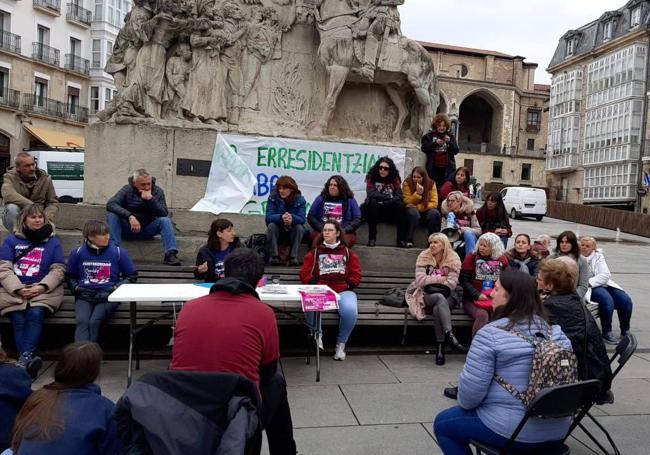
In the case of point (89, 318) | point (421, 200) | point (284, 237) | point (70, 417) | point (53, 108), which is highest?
point (53, 108)

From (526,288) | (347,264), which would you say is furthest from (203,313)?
(347,264)

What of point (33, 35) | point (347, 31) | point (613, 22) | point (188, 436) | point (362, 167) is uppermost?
point (613, 22)

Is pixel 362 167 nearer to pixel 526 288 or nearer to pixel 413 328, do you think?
pixel 413 328

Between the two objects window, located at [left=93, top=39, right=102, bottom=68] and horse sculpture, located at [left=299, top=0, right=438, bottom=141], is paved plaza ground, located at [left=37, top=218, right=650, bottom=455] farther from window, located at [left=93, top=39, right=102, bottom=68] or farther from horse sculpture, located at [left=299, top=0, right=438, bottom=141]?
window, located at [left=93, top=39, right=102, bottom=68]

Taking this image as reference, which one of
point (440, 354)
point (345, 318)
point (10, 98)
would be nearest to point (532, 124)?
point (10, 98)

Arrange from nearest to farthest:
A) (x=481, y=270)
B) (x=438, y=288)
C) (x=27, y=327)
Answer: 1. (x=27, y=327)
2. (x=438, y=288)
3. (x=481, y=270)

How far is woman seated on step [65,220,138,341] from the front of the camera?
551 centimetres

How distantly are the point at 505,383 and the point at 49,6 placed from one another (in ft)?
140

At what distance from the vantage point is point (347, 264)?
21.0 ft

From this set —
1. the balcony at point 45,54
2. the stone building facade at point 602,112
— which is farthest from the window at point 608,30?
the balcony at point 45,54

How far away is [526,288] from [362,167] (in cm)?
642

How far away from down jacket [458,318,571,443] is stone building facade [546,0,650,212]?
145 ft

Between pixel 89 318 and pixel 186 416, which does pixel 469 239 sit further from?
pixel 186 416

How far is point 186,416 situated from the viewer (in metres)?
2.32
